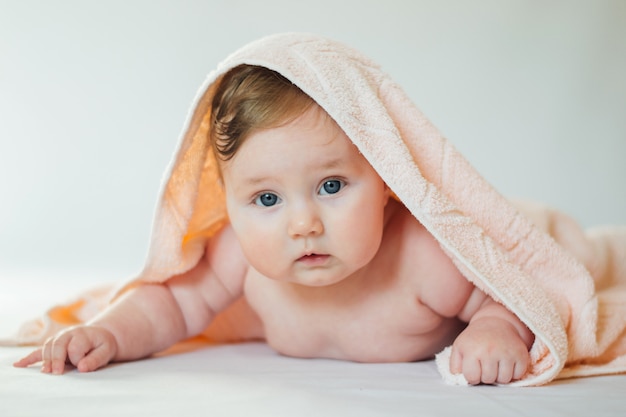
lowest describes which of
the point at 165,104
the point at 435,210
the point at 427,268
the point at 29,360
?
the point at 29,360

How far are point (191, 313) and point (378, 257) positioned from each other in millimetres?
392

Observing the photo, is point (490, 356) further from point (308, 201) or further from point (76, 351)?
point (76, 351)

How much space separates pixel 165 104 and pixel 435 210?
6.32 feet

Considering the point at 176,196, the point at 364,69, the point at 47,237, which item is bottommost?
the point at 47,237

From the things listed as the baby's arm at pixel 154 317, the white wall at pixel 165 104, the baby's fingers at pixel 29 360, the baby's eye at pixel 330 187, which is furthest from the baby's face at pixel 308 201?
the white wall at pixel 165 104

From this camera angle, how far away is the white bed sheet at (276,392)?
1076mm

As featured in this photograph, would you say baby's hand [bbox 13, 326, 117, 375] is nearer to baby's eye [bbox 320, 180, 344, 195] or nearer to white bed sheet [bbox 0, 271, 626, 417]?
white bed sheet [bbox 0, 271, 626, 417]

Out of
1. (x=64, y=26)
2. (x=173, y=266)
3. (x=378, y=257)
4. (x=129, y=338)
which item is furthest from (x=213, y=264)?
(x=64, y=26)

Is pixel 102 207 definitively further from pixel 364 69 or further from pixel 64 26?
pixel 364 69

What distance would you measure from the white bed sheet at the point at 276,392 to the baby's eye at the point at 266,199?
0.89ft

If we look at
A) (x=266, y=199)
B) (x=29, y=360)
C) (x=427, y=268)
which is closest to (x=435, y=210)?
(x=427, y=268)

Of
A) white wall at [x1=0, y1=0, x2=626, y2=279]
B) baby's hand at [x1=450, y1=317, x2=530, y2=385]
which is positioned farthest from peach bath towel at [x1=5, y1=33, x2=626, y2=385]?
white wall at [x1=0, y1=0, x2=626, y2=279]

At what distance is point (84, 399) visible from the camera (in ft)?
3.68

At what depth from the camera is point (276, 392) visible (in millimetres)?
1165
